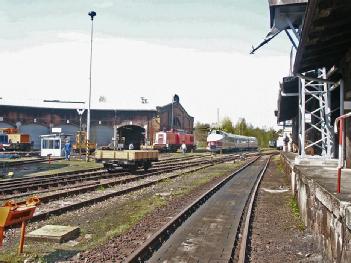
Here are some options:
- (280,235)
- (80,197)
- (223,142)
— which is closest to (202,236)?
(280,235)

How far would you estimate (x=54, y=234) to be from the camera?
8.32 m

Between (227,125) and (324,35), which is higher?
(227,125)

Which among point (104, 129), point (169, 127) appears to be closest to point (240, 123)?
point (169, 127)

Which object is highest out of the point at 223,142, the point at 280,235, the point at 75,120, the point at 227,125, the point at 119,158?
the point at 227,125

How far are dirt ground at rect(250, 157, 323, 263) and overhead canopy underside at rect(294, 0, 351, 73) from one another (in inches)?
162

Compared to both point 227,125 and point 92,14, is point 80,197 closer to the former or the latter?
point 92,14

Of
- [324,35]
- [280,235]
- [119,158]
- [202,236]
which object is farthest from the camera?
[119,158]

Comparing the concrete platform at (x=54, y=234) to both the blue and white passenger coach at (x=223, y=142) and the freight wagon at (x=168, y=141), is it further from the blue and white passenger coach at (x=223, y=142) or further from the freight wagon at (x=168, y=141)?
the blue and white passenger coach at (x=223, y=142)

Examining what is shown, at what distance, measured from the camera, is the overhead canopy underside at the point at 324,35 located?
24.8 ft

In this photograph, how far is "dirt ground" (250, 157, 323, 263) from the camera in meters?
7.58

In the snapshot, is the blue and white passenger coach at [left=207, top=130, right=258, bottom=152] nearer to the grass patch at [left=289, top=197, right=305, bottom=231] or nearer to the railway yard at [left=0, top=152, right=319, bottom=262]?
the railway yard at [left=0, top=152, right=319, bottom=262]

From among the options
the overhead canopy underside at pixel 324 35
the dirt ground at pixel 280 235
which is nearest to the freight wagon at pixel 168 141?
the dirt ground at pixel 280 235

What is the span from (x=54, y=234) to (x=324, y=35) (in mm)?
6991

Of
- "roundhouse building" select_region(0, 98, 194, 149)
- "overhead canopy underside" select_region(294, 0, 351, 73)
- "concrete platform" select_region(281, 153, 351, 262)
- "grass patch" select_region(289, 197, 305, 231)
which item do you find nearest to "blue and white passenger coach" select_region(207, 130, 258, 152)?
"roundhouse building" select_region(0, 98, 194, 149)
